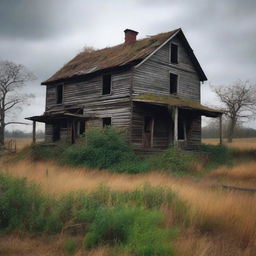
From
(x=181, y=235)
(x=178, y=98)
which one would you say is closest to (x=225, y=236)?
(x=181, y=235)

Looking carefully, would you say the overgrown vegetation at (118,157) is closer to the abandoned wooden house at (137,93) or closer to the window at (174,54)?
the abandoned wooden house at (137,93)

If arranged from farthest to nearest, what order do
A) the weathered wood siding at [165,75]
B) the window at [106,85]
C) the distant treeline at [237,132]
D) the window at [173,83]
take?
the distant treeline at [237,132] → the window at [173,83] → the window at [106,85] → the weathered wood siding at [165,75]

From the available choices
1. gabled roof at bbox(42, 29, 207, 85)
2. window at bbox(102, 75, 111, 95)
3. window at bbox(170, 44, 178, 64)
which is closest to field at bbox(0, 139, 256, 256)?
gabled roof at bbox(42, 29, 207, 85)

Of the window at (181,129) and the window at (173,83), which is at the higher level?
the window at (173,83)

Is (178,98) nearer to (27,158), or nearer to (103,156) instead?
(103,156)

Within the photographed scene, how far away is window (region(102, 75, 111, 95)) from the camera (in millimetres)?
19156

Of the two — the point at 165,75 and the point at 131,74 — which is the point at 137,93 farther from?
the point at 165,75

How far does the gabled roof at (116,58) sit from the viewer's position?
17.6 metres

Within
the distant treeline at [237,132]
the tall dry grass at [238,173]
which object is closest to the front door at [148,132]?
the tall dry grass at [238,173]

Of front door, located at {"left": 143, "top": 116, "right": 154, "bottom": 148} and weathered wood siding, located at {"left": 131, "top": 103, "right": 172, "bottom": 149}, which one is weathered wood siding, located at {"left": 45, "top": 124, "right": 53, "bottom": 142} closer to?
front door, located at {"left": 143, "top": 116, "right": 154, "bottom": 148}

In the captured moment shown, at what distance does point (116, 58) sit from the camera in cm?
1897

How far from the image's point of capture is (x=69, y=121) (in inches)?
821

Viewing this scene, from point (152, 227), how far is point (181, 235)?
500mm

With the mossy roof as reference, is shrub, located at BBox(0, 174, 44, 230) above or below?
below
